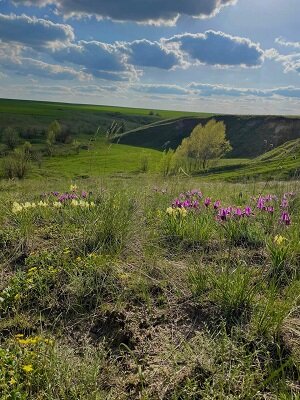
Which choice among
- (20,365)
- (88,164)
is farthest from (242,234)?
(88,164)

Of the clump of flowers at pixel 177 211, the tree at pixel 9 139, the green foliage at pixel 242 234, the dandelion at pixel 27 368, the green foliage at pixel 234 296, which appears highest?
the clump of flowers at pixel 177 211

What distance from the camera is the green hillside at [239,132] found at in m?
92.6

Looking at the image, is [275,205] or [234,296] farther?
[275,205]

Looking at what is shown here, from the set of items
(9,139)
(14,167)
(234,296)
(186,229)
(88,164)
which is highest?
(186,229)

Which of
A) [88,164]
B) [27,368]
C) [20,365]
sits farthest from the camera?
[88,164]

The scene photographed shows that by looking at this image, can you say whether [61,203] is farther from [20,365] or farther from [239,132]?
[239,132]

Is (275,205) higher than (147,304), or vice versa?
(275,205)

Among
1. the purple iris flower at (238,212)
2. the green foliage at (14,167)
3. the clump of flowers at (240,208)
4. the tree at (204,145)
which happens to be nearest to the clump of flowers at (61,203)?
the clump of flowers at (240,208)

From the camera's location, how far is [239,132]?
10162cm

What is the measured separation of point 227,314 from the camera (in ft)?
11.8

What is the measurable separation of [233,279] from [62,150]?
8693cm

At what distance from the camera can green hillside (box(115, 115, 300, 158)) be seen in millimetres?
92562

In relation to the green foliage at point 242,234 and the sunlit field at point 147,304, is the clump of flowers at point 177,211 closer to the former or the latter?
the sunlit field at point 147,304

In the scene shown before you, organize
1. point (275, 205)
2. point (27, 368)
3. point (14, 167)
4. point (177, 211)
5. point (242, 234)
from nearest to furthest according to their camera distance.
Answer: point (27, 368), point (242, 234), point (177, 211), point (275, 205), point (14, 167)
